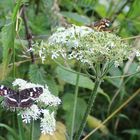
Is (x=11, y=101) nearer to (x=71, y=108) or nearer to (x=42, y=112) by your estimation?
(x=42, y=112)

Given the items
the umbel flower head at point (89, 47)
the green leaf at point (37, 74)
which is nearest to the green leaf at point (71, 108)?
the green leaf at point (37, 74)

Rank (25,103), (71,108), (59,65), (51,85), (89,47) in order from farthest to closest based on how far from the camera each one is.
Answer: (71,108) < (51,85) < (59,65) < (89,47) < (25,103)

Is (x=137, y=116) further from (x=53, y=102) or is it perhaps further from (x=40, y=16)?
(x=53, y=102)

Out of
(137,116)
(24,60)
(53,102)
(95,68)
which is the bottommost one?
Result: (137,116)

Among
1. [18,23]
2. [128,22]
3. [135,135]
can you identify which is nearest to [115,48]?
[18,23]

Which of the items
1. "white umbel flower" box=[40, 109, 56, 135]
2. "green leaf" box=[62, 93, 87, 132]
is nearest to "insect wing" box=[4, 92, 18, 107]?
"white umbel flower" box=[40, 109, 56, 135]

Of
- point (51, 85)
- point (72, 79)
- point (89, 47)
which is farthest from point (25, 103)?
point (72, 79)

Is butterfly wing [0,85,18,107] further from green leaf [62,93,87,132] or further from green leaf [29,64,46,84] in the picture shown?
green leaf [62,93,87,132]
